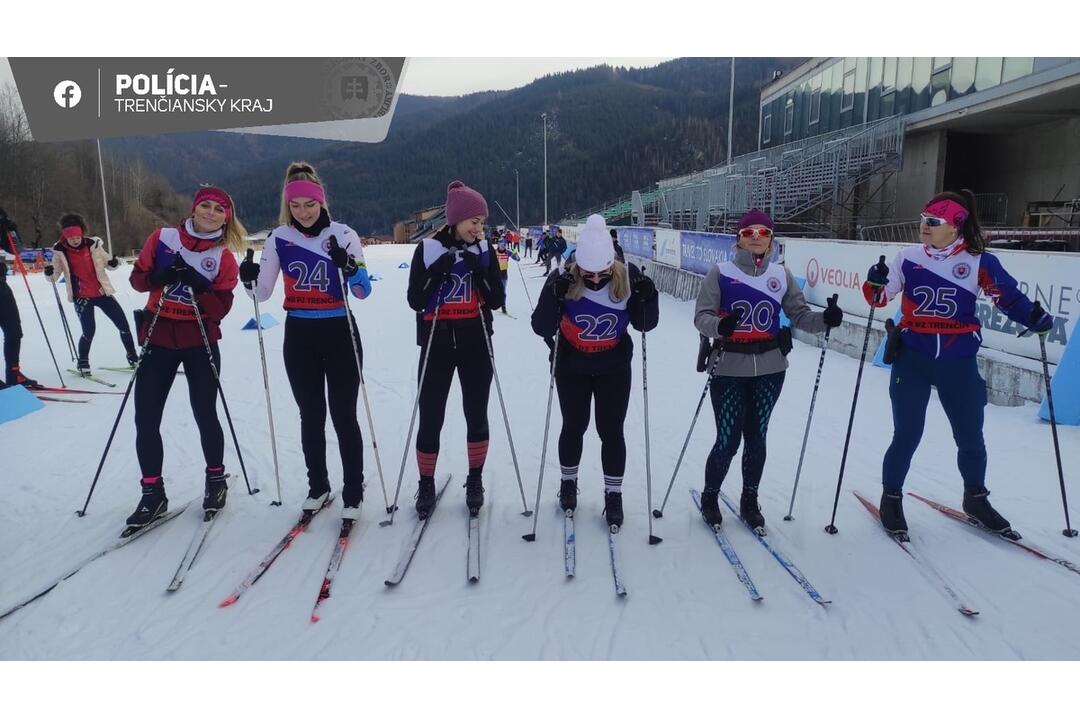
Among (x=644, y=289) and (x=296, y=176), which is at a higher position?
(x=296, y=176)

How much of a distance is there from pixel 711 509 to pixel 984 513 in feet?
4.60

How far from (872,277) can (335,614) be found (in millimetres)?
3073

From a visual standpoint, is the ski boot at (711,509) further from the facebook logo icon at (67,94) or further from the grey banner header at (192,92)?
the facebook logo icon at (67,94)

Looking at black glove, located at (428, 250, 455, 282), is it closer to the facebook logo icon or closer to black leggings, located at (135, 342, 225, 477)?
black leggings, located at (135, 342, 225, 477)

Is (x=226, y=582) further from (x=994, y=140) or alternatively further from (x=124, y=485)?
(x=994, y=140)

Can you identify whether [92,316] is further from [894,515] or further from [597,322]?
[894,515]

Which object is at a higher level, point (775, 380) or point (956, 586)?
point (775, 380)

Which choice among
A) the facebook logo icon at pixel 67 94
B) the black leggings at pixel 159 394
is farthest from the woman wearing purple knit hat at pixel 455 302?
the facebook logo icon at pixel 67 94

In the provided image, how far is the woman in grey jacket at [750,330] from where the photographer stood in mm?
3379

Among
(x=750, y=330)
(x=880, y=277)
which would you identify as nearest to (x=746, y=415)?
(x=750, y=330)

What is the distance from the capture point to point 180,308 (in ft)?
11.8

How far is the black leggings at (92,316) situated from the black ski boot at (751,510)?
22.7 feet
